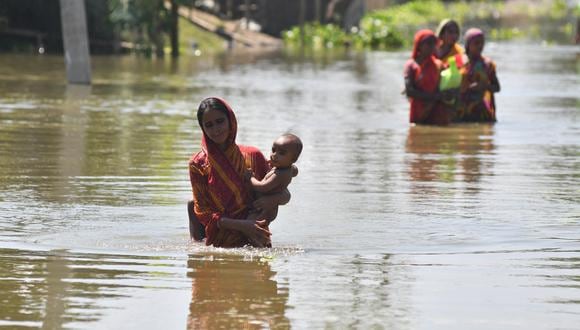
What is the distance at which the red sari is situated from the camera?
8.51 metres

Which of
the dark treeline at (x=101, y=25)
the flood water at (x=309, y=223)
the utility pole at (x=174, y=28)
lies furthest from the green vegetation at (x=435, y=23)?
the flood water at (x=309, y=223)

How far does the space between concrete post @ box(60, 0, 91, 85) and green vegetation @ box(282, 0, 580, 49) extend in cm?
2310

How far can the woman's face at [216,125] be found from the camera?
834 cm

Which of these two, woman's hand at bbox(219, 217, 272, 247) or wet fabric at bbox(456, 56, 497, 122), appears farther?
wet fabric at bbox(456, 56, 497, 122)

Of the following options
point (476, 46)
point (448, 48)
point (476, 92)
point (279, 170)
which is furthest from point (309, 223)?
point (476, 92)

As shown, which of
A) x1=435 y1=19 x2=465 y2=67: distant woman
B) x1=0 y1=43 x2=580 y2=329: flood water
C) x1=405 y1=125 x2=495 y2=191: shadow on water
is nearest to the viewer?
x1=0 y1=43 x2=580 y2=329: flood water

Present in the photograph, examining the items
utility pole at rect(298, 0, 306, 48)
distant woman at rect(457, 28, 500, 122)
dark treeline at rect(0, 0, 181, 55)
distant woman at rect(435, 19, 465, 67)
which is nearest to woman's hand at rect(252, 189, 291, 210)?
distant woman at rect(435, 19, 465, 67)

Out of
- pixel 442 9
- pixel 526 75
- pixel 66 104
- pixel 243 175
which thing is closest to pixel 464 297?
pixel 243 175

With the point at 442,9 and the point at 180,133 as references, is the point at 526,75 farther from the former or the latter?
the point at 442,9

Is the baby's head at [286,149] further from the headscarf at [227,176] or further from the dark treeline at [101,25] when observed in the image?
the dark treeline at [101,25]

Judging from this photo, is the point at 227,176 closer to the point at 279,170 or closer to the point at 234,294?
the point at 279,170

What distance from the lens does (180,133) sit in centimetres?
1623

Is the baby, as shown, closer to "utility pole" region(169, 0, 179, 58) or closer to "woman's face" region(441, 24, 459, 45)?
"woman's face" region(441, 24, 459, 45)

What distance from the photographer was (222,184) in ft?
28.0
